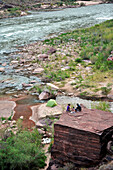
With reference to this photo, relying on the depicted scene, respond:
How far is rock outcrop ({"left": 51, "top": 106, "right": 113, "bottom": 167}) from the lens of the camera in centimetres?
448

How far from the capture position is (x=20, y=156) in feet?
15.9

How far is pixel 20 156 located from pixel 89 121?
1688 mm

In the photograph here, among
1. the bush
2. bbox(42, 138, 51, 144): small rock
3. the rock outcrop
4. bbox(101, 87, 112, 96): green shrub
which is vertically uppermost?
the rock outcrop

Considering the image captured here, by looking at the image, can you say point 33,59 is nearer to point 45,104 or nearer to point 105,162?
point 45,104

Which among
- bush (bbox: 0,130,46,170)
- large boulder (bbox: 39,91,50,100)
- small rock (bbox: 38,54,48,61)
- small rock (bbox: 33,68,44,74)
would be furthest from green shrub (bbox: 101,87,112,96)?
small rock (bbox: 38,54,48,61)

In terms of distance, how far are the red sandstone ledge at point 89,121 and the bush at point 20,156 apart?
1.00 meters

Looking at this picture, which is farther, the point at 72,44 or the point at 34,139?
the point at 72,44

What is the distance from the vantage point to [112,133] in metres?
4.82

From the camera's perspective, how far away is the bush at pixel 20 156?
4.84 metres

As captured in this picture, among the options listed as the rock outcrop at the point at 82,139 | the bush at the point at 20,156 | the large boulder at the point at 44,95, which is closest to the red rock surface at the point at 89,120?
the rock outcrop at the point at 82,139

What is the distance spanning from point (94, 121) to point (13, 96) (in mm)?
5474

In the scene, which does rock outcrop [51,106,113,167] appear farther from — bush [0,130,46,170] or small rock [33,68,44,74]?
small rock [33,68,44,74]

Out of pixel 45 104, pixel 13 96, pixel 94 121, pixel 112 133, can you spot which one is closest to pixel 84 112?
pixel 94 121

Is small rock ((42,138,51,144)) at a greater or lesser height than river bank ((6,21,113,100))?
greater
